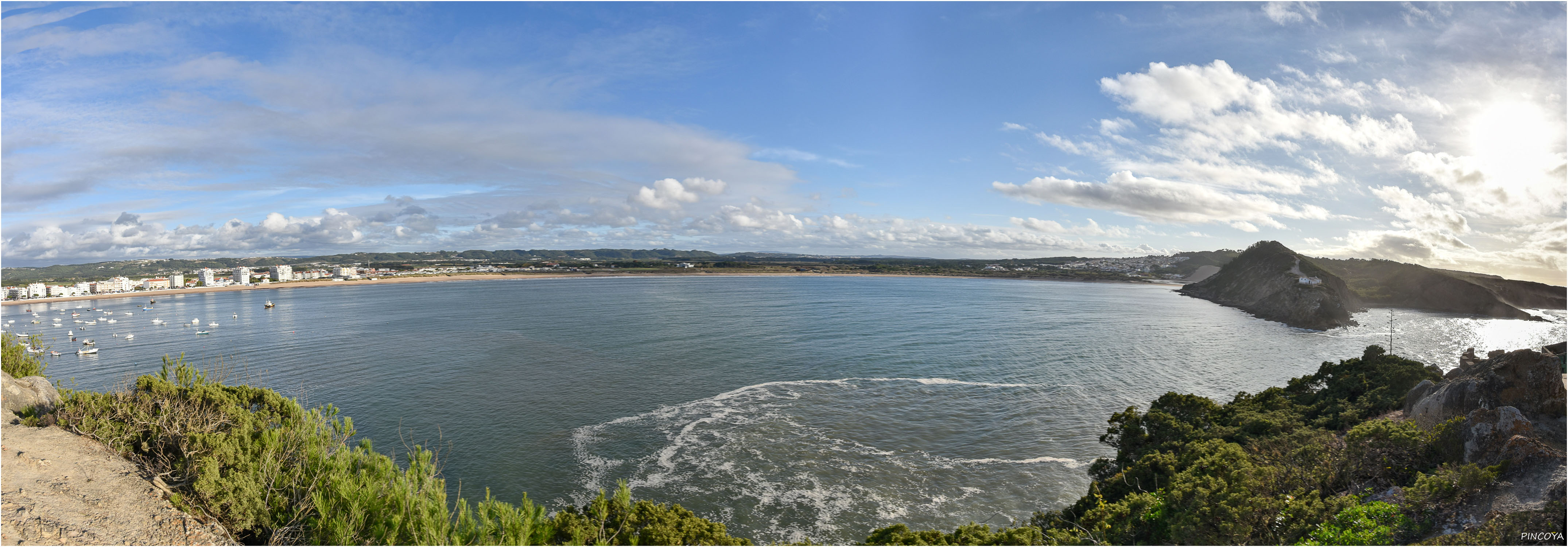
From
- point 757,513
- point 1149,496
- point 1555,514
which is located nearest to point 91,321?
point 757,513

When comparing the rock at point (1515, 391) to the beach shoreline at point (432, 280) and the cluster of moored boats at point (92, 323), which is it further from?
the beach shoreline at point (432, 280)

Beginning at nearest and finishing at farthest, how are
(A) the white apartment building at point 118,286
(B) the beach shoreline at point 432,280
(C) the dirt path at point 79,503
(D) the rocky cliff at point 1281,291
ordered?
(C) the dirt path at point 79,503, (D) the rocky cliff at point 1281,291, (B) the beach shoreline at point 432,280, (A) the white apartment building at point 118,286

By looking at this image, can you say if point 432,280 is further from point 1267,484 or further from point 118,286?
point 1267,484

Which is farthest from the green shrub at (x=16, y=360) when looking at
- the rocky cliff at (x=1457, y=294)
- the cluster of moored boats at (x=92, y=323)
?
the rocky cliff at (x=1457, y=294)

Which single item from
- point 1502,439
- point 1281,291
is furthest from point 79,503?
point 1281,291

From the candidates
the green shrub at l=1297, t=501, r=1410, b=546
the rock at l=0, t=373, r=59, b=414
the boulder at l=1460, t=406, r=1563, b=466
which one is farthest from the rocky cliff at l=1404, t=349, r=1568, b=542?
the rock at l=0, t=373, r=59, b=414

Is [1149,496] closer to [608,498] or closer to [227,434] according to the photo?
[608,498]
